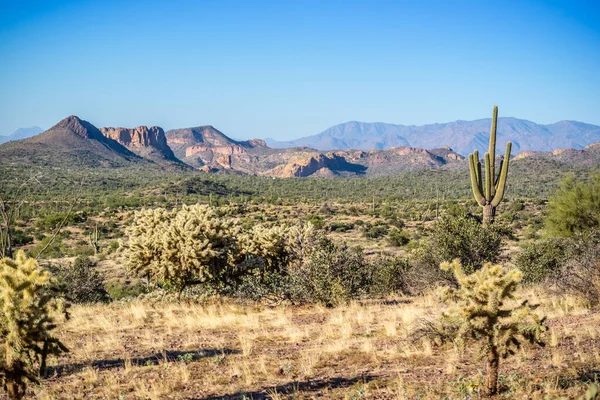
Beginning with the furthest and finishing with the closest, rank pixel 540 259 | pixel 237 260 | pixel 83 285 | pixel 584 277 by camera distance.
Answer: pixel 83 285 < pixel 540 259 < pixel 237 260 < pixel 584 277

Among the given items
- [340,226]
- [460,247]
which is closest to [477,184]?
[460,247]

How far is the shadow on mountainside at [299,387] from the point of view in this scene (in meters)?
6.14

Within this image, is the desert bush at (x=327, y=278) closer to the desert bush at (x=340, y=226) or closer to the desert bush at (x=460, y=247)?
the desert bush at (x=460, y=247)

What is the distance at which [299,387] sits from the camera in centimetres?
643

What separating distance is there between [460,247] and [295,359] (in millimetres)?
9015

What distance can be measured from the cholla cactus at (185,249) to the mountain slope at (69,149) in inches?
3300

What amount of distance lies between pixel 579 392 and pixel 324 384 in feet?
9.89

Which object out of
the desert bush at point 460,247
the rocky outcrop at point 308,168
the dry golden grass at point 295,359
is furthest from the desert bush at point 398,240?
the rocky outcrop at point 308,168

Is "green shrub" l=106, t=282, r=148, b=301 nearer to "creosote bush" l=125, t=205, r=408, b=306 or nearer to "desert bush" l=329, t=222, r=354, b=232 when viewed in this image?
"creosote bush" l=125, t=205, r=408, b=306

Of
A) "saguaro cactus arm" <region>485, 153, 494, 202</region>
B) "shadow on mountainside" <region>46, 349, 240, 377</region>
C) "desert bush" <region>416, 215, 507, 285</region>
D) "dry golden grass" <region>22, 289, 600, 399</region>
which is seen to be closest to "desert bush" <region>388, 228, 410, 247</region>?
"saguaro cactus arm" <region>485, 153, 494, 202</region>

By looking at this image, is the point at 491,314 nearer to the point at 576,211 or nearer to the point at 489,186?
the point at 489,186

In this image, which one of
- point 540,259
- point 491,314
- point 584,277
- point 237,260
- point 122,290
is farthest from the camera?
point 122,290

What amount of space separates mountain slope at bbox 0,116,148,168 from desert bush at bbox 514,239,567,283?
86.4 metres

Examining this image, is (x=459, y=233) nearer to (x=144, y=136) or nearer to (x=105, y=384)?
(x=105, y=384)
